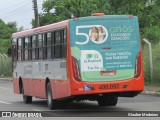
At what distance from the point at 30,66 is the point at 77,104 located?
226 cm

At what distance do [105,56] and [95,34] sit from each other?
0.72 metres

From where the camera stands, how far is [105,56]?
55.0 feet

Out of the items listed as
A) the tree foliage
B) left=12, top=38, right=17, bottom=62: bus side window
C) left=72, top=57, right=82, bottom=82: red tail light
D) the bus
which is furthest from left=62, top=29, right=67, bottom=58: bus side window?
the tree foliage

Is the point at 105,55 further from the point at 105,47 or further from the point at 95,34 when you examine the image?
the point at 95,34

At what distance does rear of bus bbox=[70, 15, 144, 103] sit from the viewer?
16.5m

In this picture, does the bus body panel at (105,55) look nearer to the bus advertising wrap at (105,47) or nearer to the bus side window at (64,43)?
the bus advertising wrap at (105,47)

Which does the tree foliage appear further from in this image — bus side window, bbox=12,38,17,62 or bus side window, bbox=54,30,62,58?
bus side window, bbox=54,30,62,58

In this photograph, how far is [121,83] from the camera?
16.7 metres

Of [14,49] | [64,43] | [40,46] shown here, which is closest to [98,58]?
[64,43]

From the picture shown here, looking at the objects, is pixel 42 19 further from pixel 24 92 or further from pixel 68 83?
pixel 68 83

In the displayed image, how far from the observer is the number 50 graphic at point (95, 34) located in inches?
656

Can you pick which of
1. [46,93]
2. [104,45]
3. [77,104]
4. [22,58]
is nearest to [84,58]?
[104,45]

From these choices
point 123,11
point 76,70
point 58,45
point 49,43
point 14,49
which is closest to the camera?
point 76,70

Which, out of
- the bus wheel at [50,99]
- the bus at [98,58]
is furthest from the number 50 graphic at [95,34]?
the bus wheel at [50,99]
